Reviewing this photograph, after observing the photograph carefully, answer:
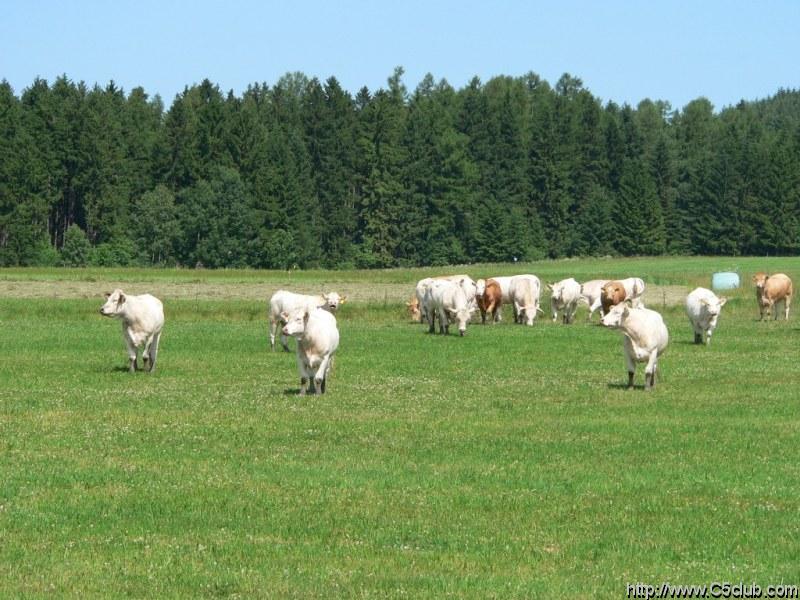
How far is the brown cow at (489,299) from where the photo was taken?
47906 mm

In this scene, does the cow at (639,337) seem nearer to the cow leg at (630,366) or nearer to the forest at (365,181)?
the cow leg at (630,366)

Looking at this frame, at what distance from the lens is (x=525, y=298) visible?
47.7 m

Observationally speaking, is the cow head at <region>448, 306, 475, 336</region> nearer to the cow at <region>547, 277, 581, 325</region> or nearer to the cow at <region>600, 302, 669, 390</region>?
the cow at <region>547, 277, 581, 325</region>

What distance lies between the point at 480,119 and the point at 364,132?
67.1ft

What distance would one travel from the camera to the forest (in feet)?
390

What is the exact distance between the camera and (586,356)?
33.3 m

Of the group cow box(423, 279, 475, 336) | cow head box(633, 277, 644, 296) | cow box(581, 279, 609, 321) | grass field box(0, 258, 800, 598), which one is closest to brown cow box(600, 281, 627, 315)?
cow head box(633, 277, 644, 296)

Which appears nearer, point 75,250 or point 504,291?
point 504,291

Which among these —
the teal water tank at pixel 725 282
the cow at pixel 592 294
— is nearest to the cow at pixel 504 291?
the cow at pixel 592 294

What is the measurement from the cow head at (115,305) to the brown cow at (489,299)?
20.3 m

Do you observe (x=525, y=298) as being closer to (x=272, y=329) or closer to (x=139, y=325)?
(x=272, y=329)

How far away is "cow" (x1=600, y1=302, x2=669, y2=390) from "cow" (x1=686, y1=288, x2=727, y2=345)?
1153 centimetres

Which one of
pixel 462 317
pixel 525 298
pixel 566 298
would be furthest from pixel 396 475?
pixel 566 298

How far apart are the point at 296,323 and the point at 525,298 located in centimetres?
2527
